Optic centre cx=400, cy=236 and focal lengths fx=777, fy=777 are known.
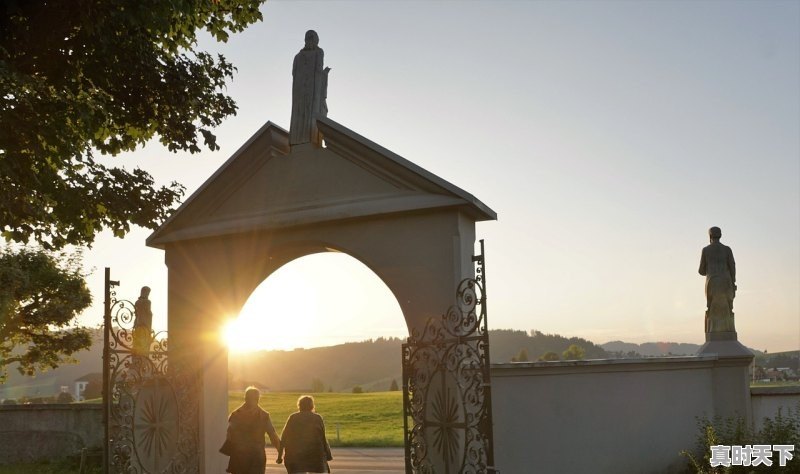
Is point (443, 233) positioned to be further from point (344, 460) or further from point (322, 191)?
point (344, 460)

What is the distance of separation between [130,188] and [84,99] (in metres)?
2.35

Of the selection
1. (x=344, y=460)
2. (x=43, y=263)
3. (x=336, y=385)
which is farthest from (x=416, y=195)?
(x=336, y=385)

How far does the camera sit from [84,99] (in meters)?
11.9

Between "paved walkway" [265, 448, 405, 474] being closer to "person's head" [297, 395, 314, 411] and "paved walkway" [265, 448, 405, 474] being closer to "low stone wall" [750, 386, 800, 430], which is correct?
"person's head" [297, 395, 314, 411]

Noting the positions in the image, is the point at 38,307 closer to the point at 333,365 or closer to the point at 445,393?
the point at 445,393

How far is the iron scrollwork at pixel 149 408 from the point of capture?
11234mm

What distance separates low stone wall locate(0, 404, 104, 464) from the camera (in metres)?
19.1

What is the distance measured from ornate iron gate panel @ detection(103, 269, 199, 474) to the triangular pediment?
205cm

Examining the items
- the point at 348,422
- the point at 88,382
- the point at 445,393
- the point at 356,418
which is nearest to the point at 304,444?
the point at 445,393

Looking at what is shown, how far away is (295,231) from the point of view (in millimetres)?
11930

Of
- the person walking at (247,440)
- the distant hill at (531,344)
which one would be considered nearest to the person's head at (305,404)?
the person walking at (247,440)

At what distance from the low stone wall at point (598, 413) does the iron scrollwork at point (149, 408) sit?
4.84 metres

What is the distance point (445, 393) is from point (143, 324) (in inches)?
204

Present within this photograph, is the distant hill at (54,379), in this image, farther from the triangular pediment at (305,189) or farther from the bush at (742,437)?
the bush at (742,437)
